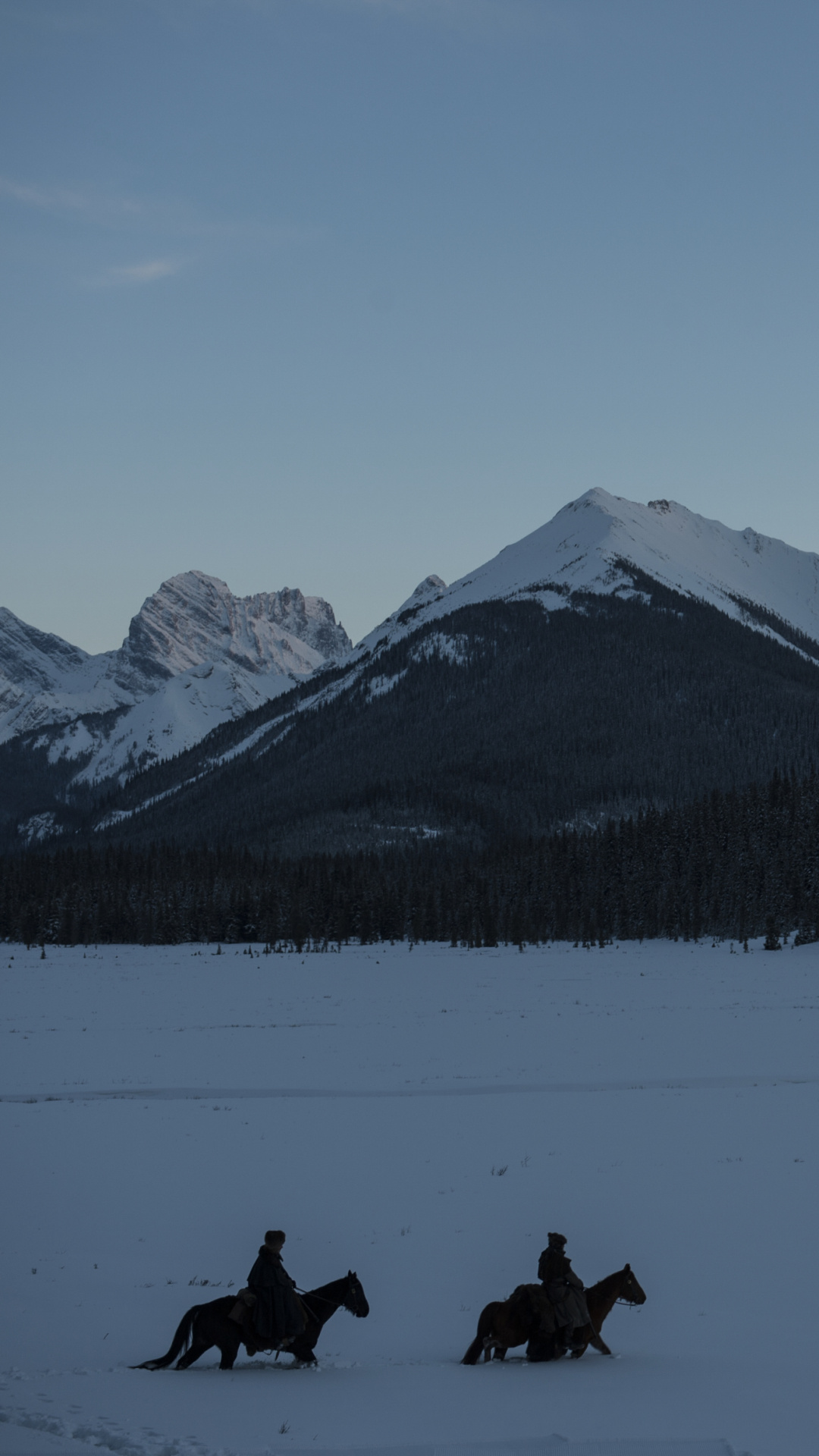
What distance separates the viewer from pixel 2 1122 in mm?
26406

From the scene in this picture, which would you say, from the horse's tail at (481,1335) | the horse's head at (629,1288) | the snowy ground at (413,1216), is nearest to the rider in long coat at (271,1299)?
the snowy ground at (413,1216)

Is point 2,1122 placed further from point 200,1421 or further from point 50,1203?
point 200,1421

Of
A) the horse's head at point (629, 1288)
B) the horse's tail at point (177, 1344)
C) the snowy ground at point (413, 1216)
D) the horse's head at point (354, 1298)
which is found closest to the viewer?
the snowy ground at point (413, 1216)

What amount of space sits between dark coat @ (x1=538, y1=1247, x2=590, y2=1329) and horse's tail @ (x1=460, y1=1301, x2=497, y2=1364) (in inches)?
26.0

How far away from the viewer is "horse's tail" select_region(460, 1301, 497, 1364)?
41.8ft

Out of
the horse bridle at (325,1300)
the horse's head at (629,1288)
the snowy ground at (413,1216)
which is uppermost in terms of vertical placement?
the horse's head at (629,1288)

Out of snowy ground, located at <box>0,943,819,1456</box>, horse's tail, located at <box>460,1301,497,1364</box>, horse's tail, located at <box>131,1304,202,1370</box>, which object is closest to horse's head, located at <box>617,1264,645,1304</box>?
snowy ground, located at <box>0,943,819,1456</box>

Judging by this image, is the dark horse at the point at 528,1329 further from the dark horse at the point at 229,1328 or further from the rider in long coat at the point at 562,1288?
the dark horse at the point at 229,1328

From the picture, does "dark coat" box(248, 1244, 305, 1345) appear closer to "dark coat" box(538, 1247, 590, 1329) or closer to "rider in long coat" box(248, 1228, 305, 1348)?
"rider in long coat" box(248, 1228, 305, 1348)

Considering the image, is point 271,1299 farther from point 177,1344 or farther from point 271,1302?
point 177,1344

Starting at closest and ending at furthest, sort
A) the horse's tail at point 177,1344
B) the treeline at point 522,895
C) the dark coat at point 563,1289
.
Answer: the horse's tail at point 177,1344
the dark coat at point 563,1289
the treeline at point 522,895

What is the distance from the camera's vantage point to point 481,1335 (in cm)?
1277

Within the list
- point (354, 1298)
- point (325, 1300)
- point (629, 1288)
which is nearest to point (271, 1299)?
point (325, 1300)

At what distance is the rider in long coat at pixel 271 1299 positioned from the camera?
41.7 ft
